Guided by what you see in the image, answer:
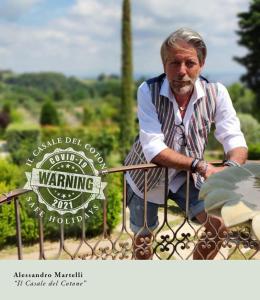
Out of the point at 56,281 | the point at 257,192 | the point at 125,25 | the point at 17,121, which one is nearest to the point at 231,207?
the point at 257,192

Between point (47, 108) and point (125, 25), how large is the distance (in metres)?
9.64

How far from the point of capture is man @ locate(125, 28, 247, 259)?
2.02 meters

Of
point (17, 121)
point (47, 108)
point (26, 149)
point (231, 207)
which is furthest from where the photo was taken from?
Result: point (17, 121)

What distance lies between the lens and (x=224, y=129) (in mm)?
2199

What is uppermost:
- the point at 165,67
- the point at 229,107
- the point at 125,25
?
the point at 125,25

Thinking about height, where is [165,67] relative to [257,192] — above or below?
above

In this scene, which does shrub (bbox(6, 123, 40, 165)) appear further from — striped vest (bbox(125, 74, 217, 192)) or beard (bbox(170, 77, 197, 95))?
beard (bbox(170, 77, 197, 95))

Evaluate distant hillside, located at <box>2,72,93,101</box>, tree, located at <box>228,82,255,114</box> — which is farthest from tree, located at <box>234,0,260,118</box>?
distant hillside, located at <box>2,72,93,101</box>

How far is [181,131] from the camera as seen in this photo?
2.18 metres

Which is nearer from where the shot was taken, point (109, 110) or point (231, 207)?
point (231, 207)

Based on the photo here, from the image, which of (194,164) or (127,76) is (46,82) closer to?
(127,76)

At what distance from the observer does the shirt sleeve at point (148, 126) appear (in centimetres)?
207

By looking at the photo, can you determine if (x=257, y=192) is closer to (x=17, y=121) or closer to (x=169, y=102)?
(x=169, y=102)

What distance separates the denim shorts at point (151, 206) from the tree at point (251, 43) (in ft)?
56.4
